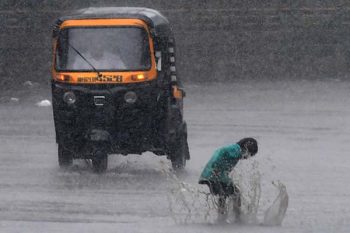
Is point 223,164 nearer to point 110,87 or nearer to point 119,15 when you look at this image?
point 110,87

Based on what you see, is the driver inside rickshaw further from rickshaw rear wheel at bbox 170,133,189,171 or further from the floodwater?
the floodwater

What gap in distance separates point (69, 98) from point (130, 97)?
0.85m

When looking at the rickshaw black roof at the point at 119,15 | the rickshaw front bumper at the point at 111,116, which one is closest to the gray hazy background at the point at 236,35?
the rickshaw black roof at the point at 119,15

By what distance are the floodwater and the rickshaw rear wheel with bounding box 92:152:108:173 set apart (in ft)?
0.40

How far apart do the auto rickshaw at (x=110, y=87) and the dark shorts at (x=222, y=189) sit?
16.4ft

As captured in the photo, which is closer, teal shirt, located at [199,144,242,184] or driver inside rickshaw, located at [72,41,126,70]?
teal shirt, located at [199,144,242,184]

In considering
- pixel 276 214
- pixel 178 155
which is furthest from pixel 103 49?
pixel 276 214

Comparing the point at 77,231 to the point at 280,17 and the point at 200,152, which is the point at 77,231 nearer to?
the point at 200,152

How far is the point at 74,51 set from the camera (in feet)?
60.6

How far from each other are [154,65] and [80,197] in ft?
10.3

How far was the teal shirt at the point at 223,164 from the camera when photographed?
1339cm

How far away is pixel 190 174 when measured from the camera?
18234 millimetres

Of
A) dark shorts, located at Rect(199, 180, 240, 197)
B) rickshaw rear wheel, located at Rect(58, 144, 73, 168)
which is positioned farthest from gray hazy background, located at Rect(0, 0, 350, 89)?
dark shorts, located at Rect(199, 180, 240, 197)

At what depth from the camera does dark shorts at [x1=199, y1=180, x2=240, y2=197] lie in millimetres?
13398
